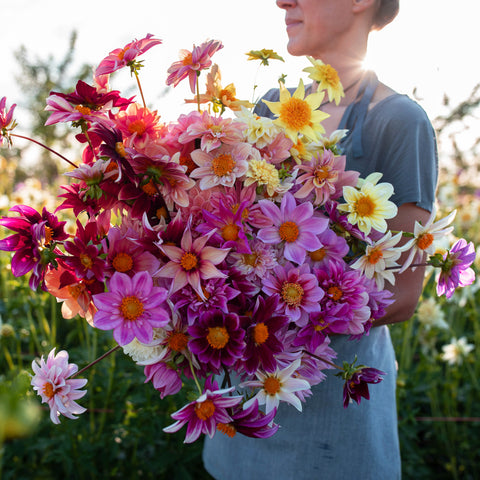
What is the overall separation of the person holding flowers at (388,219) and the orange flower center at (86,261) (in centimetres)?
54

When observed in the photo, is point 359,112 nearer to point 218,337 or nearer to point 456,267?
point 456,267

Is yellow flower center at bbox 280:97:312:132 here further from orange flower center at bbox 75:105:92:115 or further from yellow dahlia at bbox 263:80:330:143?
orange flower center at bbox 75:105:92:115

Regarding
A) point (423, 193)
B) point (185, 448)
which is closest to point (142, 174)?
point (423, 193)

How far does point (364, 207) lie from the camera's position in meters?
0.68

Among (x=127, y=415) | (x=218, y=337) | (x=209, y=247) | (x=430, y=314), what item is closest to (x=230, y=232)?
(x=209, y=247)

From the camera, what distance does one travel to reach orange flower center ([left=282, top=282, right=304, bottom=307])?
623 millimetres

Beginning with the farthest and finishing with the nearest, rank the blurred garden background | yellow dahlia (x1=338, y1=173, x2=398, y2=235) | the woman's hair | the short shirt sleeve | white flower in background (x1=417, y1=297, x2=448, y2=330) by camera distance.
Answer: white flower in background (x1=417, y1=297, x2=448, y2=330), the blurred garden background, the woman's hair, the short shirt sleeve, yellow dahlia (x1=338, y1=173, x2=398, y2=235)

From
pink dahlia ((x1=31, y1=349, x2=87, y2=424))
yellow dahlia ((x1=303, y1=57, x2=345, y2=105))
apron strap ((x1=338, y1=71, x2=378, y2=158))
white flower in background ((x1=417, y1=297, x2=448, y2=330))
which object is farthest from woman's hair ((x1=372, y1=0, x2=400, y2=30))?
white flower in background ((x1=417, y1=297, x2=448, y2=330))

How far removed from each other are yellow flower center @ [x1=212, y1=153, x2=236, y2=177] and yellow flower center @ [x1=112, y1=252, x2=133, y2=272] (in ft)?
0.57

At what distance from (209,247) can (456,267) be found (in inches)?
16.4

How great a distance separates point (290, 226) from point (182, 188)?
0.53 feet

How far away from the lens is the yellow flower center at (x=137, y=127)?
0.66m

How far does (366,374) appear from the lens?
650 mm

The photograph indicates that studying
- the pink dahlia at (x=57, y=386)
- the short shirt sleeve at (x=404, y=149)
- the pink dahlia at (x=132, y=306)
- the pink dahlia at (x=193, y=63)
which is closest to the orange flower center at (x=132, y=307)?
the pink dahlia at (x=132, y=306)
